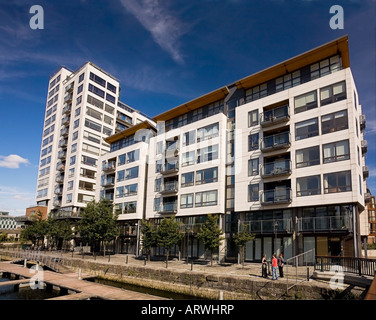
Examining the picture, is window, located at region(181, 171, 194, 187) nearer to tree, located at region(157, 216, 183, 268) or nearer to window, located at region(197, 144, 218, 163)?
window, located at region(197, 144, 218, 163)

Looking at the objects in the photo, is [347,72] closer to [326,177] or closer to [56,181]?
[326,177]

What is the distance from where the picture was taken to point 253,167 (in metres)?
33.3

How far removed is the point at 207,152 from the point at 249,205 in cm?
873

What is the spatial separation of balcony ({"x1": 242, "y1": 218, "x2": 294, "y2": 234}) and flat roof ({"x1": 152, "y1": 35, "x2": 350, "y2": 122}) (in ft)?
53.8

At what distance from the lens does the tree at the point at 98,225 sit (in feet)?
135

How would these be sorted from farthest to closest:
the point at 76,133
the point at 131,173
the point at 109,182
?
the point at 76,133
the point at 109,182
the point at 131,173

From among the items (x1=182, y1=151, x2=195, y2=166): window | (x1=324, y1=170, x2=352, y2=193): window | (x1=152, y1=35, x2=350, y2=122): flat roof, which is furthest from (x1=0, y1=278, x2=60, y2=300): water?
(x1=152, y1=35, x2=350, y2=122): flat roof

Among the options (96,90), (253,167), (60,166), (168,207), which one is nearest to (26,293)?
(168,207)

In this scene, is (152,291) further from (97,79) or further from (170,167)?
(97,79)

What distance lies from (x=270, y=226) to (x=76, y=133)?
47.9m

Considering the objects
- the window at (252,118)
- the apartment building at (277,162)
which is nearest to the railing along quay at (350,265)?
the apartment building at (277,162)

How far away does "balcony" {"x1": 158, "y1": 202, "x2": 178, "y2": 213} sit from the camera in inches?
1548

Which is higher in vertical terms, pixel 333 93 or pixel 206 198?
pixel 333 93

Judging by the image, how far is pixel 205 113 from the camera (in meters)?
41.6
